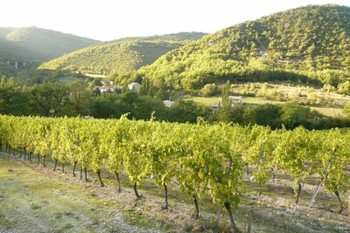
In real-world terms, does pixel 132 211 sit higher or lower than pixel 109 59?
higher

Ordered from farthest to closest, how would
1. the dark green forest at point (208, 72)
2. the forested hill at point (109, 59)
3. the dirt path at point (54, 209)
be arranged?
the forested hill at point (109, 59)
the dark green forest at point (208, 72)
the dirt path at point (54, 209)

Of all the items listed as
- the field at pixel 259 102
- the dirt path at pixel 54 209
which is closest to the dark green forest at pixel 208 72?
the field at pixel 259 102

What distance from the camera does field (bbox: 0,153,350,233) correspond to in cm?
1989

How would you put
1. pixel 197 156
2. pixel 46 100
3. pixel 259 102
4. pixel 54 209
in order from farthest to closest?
pixel 259 102
pixel 46 100
pixel 54 209
pixel 197 156

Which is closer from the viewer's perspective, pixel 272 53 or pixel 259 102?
pixel 259 102

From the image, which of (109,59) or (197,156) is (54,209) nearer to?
(197,156)

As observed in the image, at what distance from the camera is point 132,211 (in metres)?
22.5

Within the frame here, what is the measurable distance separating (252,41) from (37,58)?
110239 mm

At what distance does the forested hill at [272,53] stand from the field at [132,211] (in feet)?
316

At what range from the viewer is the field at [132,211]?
1989cm

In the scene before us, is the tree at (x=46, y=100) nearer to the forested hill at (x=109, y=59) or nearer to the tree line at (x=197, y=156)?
the tree line at (x=197, y=156)

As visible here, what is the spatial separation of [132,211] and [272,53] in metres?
136

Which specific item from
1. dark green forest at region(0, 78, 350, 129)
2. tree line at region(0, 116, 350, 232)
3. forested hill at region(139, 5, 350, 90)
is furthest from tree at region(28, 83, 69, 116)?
forested hill at region(139, 5, 350, 90)

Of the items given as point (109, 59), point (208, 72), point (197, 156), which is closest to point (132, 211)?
point (197, 156)
